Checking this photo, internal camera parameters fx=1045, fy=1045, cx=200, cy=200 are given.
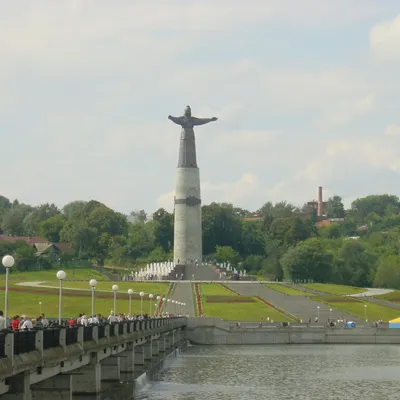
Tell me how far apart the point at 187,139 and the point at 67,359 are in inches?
3962

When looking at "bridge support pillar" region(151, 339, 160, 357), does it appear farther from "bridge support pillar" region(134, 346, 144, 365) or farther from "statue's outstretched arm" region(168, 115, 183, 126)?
"statue's outstretched arm" region(168, 115, 183, 126)

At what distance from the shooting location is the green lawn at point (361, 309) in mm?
88312

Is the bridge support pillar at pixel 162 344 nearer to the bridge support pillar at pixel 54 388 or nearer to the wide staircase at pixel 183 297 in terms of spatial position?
the wide staircase at pixel 183 297

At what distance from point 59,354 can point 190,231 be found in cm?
10199

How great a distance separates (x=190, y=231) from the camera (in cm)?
12756

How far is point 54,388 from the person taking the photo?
A: 2703 centimetres

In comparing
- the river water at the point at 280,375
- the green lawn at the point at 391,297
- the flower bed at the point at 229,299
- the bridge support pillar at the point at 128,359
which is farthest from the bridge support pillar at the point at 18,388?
the green lawn at the point at 391,297

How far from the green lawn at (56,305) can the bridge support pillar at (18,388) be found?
5571 cm

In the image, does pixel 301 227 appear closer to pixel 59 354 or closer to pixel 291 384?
pixel 291 384

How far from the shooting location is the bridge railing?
21.2 meters

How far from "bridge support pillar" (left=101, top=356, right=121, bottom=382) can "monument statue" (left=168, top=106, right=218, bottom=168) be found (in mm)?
87699

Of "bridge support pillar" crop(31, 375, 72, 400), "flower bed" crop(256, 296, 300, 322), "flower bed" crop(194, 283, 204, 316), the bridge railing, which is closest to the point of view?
the bridge railing

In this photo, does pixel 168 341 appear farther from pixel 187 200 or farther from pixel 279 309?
pixel 187 200

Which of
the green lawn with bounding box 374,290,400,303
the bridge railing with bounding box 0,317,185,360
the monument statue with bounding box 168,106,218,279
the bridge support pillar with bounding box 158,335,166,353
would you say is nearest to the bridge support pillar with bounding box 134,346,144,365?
the bridge railing with bounding box 0,317,185,360
